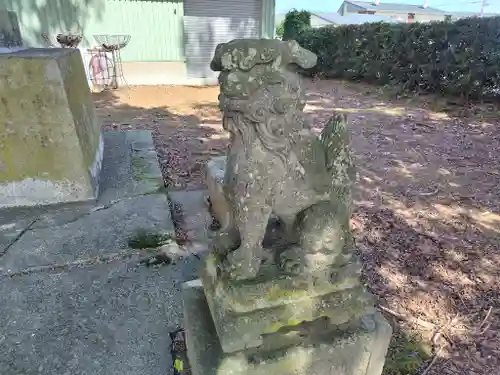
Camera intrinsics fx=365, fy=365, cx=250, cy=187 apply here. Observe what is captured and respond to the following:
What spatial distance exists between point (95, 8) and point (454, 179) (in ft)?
32.5

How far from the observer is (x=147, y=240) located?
105 inches

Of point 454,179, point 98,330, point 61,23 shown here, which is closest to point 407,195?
point 454,179

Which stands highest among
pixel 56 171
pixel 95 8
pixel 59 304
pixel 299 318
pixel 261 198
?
pixel 95 8

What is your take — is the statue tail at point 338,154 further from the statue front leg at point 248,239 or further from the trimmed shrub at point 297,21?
the trimmed shrub at point 297,21

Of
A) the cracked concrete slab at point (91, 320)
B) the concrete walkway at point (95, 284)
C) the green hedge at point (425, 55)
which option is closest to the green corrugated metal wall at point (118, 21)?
the green hedge at point (425, 55)

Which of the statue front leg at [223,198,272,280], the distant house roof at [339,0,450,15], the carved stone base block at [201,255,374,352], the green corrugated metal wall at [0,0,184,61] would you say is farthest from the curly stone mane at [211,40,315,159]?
the distant house roof at [339,0,450,15]

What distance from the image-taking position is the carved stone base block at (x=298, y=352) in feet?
4.36

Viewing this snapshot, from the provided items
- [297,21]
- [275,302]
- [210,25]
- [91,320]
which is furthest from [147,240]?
[297,21]

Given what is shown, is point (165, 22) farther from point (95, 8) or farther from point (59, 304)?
point (59, 304)

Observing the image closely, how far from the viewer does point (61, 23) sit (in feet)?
32.0

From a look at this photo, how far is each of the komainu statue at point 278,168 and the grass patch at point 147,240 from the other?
4.47 ft

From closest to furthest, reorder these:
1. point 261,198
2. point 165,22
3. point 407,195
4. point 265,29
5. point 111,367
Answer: point 261,198 → point 111,367 → point 407,195 → point 165,22 → point 265,29

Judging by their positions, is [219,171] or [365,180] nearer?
[219,171]

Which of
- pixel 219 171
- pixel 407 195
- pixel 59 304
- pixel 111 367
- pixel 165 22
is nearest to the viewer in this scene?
pixel 111 367
